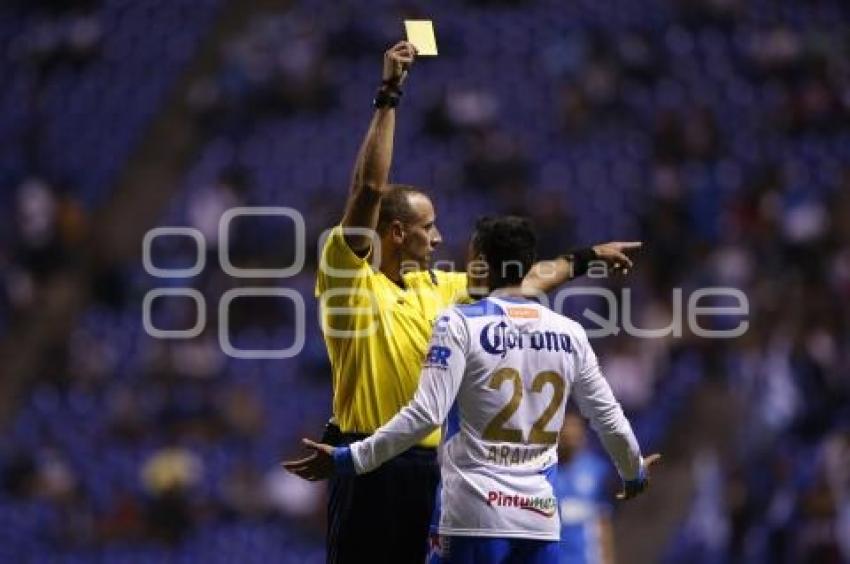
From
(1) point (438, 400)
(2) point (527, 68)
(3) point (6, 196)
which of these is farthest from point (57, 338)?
(1) point (438, 400)

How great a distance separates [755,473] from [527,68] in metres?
6.68

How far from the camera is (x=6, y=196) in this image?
56.9 ft

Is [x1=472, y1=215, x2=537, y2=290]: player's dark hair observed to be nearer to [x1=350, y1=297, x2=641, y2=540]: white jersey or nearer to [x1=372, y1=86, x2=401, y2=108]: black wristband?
[x1=350, y1=297, x2=641, y2=540]: white jersey

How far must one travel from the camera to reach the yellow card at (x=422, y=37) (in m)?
5.68

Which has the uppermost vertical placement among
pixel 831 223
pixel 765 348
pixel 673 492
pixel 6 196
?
pixel 6 196

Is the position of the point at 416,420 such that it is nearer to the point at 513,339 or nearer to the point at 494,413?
the point at 494,413

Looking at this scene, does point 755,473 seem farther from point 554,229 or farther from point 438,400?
point 438,400

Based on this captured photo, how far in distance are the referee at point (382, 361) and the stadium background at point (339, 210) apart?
5.57 m

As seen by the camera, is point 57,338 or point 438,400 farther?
point 57,338

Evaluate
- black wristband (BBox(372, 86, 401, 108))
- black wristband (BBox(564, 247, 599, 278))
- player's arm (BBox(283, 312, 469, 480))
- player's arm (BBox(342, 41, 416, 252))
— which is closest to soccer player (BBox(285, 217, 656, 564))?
player's arm (BBox(283, 312, 469, 480))

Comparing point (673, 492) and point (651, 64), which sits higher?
point (651, 64)

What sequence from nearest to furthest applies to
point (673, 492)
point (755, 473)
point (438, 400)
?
1. point (438, 400)
2. point (755, 473)
3. point (673, 492)

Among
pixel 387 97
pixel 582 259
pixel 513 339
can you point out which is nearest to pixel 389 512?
pixel 513 339

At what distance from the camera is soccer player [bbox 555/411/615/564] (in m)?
7.59
